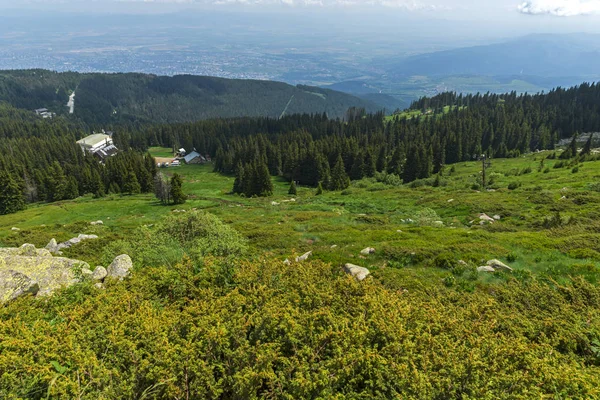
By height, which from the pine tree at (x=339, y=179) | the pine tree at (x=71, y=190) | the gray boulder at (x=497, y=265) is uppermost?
the gray boulder at (x=497, y=265)

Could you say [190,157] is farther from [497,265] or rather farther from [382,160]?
[497,265]

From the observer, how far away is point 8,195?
7000 cm

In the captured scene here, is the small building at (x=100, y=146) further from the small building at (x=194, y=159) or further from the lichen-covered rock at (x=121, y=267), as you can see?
the lichen-covered rock at (x=121, y=267)

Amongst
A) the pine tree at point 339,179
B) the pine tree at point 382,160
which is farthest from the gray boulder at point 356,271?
the pine tree at point 382,160

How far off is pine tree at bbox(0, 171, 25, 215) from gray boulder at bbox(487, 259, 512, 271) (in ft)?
300

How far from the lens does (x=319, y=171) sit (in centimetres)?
8988

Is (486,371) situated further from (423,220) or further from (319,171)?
(319,171)

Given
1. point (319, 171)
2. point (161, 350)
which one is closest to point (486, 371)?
point (161, 350)

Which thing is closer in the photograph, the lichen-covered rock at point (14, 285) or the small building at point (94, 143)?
the lichen-covered rock at point (14, 285)

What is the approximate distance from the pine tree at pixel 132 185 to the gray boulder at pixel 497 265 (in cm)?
8946

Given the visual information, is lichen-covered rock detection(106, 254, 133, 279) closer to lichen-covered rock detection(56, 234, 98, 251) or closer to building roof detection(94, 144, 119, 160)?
lichen-covered rock detection(56, 234, 98, 251)

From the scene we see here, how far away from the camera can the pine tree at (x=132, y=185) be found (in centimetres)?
8466

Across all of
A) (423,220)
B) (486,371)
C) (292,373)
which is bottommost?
(423,220)

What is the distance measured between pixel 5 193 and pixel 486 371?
96.2 m
